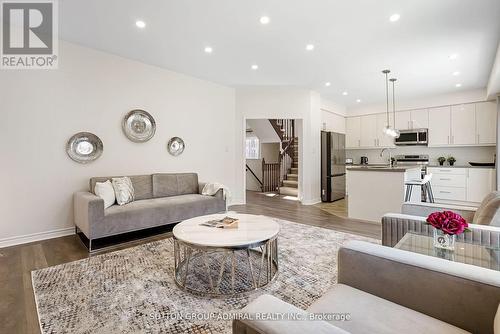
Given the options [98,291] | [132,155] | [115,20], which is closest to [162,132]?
[132,155]

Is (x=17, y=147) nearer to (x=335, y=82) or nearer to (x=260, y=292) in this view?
(x=260, y=292)

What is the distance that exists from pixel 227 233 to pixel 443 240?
5.47 ft

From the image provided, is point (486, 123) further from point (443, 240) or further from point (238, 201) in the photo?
point (238, 201)

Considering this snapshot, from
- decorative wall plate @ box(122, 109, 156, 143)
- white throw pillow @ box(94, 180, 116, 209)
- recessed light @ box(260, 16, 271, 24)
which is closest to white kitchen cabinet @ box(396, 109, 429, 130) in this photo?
recessed light @ box(260, 16, 271, 24)

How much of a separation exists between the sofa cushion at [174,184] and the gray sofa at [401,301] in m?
3.53

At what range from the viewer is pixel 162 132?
4.62 metres

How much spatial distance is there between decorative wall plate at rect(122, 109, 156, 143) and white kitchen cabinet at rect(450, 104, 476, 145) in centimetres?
695

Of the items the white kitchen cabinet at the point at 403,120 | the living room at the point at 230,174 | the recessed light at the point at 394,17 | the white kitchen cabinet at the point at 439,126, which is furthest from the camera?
the white kitchen cabinet at the point at 403,120

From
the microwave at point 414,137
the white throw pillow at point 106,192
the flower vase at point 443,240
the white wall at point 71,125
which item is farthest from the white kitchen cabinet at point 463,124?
the white throw pillow at point 106,192

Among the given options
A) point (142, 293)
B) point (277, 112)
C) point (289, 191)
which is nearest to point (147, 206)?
point (142, 293)

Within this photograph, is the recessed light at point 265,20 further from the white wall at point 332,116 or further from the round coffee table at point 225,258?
the white wall at point 332,116

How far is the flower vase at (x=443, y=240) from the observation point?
1732mm

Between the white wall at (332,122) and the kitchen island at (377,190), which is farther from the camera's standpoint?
the white wall at (332,122)

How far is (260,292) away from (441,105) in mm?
6830
